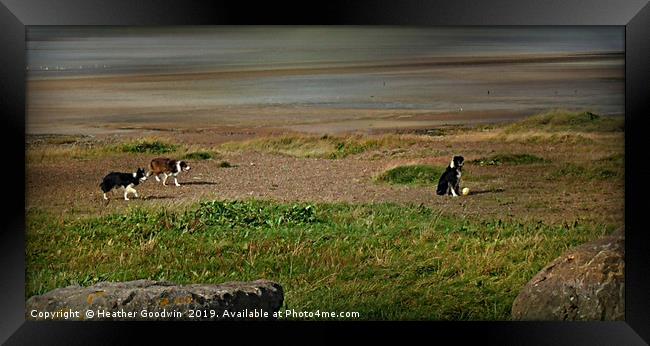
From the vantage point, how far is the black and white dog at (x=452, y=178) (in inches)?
245

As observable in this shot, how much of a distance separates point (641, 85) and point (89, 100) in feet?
12.9

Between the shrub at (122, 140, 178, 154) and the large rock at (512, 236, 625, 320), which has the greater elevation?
the shrub at (122, 140, 178, 154)

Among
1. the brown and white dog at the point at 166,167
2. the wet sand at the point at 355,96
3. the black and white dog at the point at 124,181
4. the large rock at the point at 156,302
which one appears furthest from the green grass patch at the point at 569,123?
the black and white dog at the point at 124,181

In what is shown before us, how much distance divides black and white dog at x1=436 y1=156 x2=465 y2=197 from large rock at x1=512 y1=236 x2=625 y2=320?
0.86 metres

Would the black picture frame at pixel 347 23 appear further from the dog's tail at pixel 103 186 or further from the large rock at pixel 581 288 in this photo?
the dog's tail at pixel 103 186

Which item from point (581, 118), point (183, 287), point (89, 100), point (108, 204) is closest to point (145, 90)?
point (89, 100)

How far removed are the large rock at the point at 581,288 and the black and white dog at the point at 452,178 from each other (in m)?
0.86

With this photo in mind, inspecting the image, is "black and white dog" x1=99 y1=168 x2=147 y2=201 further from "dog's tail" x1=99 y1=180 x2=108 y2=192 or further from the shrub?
the shrub

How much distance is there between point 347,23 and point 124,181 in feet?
6.50

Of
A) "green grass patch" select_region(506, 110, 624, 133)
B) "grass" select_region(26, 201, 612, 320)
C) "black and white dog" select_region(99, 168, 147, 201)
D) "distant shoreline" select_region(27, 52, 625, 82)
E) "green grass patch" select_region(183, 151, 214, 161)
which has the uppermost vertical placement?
"distant shoreline" select_region(27, 52, 625, 82)

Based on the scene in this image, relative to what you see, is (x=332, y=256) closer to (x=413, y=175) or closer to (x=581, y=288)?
(x=413, y=175)

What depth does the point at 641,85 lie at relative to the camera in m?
6.02

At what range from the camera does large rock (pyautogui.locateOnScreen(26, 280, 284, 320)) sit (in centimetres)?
604

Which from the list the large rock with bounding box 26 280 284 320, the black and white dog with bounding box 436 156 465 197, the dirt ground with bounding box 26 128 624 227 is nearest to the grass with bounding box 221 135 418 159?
the dirt ground with bounding box 26 128 624 227
